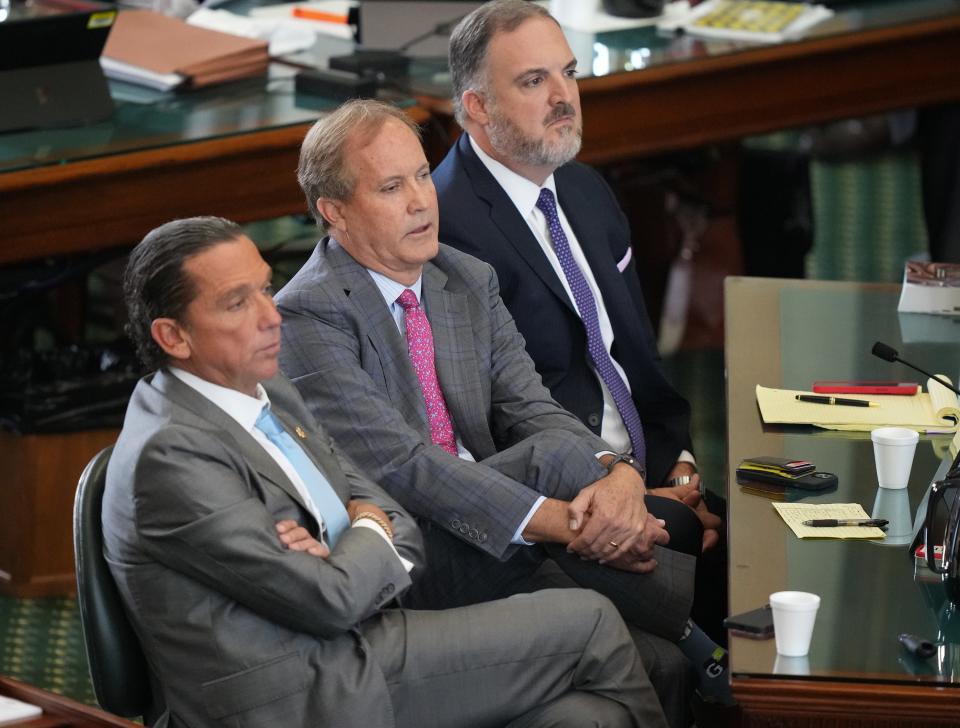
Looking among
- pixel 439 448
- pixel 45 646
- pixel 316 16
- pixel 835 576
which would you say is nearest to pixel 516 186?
pixel 439 448

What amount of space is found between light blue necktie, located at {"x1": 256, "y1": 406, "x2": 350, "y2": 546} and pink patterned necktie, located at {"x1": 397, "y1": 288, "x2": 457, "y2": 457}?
0.37m

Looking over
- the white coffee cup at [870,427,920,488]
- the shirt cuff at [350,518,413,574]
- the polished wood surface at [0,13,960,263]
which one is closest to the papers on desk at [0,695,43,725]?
the shirt cuff at [350,518,413,574]

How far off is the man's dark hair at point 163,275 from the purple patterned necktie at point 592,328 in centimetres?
94

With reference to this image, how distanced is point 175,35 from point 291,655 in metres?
2.49

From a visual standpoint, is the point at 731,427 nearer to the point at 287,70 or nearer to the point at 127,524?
the point at 127,524

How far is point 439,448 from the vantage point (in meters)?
2.40

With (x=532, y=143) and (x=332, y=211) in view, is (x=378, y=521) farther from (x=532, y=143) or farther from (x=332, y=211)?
(x=532, y=143)

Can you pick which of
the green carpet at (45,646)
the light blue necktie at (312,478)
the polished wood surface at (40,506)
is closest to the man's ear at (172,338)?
the light blue necktie at (312,478)

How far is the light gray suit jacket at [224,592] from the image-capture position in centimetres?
187

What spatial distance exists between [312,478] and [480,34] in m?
1.13

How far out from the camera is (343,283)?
2430mm

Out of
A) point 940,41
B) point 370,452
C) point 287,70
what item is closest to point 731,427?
point 370,452

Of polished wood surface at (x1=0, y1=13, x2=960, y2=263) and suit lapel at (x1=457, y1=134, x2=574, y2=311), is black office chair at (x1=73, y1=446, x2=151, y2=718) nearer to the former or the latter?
suit lapel at (x1=457, y1=134, x2=574, y2=311)

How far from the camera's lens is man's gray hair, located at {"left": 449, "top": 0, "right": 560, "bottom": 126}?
288cm
